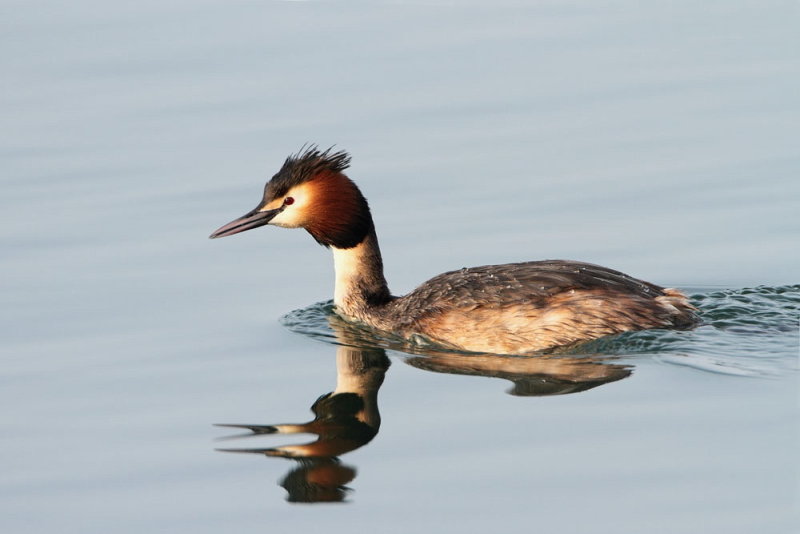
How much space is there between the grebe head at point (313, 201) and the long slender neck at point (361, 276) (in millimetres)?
124

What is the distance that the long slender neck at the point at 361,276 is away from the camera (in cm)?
1066

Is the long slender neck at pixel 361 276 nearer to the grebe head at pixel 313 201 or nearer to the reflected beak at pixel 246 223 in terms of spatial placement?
the grebe head at pixel 313 201

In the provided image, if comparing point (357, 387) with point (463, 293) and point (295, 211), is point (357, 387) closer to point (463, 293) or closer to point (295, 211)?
point (463, 293)

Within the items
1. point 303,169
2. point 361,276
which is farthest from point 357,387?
point 303,169

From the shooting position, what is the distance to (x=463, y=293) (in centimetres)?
990

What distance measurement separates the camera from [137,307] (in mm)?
10562

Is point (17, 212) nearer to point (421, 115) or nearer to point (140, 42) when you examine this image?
point (421, 115)

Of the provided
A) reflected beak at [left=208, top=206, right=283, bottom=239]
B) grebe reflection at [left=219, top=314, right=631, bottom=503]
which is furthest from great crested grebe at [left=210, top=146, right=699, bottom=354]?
grebe reflection at [left=219, top=314, right=631, bottom=503]

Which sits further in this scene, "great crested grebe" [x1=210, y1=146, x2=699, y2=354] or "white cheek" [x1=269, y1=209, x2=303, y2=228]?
"white cheek" [x1=269, y1=209, x2=303, y2=228]

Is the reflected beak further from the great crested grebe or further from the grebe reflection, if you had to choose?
the grebe reflection

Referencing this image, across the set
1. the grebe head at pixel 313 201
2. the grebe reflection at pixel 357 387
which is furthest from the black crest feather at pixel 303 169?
the grebe reflection at pixel 357 387

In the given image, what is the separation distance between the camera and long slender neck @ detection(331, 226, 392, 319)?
35.0 feet

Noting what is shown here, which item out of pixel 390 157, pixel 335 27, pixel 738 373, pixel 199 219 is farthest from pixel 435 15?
pixel 738 373

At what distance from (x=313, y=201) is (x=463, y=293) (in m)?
1.44
